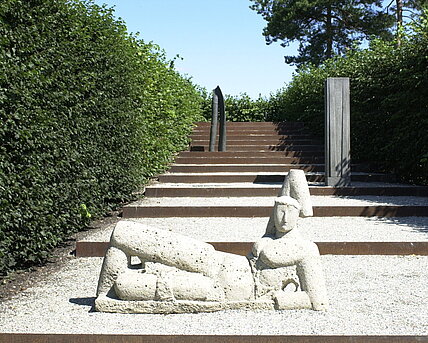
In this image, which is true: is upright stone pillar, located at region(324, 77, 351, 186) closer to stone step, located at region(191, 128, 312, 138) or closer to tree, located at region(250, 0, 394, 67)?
stone step, located at region(191, 128, 312, 138)

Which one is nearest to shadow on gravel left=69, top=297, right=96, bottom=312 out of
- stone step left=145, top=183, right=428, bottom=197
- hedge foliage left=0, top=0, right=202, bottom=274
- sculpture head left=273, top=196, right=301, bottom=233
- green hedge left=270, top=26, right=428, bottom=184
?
hedge foliage left=0, top=0, right=202, bottom=274

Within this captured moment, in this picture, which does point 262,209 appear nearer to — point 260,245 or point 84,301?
point 260,245

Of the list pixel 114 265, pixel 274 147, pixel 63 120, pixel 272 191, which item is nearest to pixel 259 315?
pixel 114 265

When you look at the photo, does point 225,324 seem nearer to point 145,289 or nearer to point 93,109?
point 145,289

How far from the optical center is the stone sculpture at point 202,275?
3938 millimetres

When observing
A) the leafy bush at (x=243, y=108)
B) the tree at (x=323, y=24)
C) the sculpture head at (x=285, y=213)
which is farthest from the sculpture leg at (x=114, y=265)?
the tree at (x=323, y=24)

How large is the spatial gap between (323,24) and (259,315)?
2551 centimetres

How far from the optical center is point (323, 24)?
2730 cm

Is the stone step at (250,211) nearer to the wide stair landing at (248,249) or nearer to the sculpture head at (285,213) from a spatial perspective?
the wide stair landing at (248,249)

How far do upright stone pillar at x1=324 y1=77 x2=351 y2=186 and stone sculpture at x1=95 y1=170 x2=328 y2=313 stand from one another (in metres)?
5.88


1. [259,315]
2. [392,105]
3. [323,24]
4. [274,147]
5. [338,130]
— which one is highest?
[323,24]

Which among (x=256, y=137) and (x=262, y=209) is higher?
(x=256, y=137)

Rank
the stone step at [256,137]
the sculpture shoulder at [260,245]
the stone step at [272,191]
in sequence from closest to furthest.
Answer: the sculpture shoulder at [260,245], the stone step at [272,191], the stone step at [256,137]

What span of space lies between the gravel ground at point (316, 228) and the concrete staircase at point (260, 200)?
1 cm
